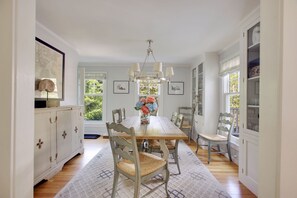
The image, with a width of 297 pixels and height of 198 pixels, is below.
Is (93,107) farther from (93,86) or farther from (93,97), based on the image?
(93,86)

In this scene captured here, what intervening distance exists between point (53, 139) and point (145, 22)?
7.01ft

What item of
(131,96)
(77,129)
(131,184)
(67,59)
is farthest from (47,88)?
(131,96)

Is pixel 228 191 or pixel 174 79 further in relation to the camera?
pixel 174 79

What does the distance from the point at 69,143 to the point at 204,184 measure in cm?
229

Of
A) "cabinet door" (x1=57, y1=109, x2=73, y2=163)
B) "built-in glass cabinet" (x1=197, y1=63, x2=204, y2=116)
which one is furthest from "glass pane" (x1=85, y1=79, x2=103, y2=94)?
"built-in glass cabinet" (x1=197, y1=63, x2=204, y2=116)

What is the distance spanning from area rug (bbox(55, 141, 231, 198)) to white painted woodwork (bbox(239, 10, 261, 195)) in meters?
0.37

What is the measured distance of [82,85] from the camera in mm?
5691

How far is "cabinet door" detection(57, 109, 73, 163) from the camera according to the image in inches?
115

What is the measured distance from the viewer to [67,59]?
3.99 metres

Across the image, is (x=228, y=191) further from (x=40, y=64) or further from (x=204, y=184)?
(x=40, y=64)

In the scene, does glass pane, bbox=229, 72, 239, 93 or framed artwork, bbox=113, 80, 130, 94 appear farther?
framed artwork, bbox=113, 80, 130, 94
